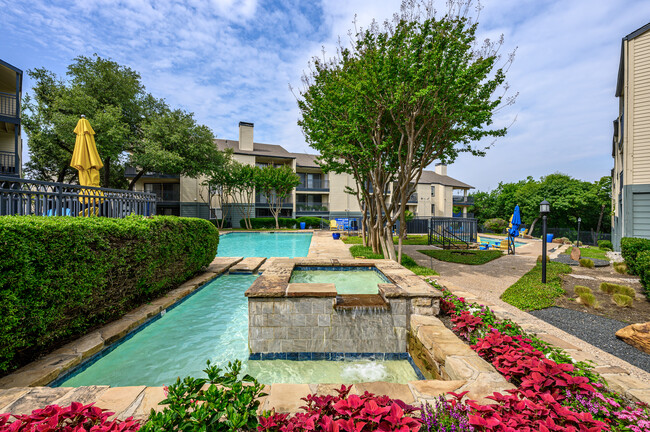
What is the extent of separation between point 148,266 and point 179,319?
1.25 meters

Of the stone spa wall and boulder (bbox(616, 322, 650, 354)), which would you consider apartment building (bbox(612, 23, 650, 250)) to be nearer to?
boulder (bbox(616, 322, 650, 354))

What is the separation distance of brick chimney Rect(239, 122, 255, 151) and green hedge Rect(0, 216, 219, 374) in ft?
83.1

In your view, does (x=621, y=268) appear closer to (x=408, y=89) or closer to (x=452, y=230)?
(x=452, y=230)

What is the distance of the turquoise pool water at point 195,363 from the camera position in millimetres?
3418

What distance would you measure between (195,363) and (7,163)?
1759 centimetres

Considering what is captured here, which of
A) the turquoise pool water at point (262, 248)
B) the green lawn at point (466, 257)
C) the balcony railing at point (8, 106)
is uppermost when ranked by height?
the balcony railing at point (8, 106)

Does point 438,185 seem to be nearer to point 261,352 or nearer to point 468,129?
point 468,129

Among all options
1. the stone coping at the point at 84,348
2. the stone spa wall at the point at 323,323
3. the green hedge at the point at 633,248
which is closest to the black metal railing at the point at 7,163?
the stone coping at the point at 84,348

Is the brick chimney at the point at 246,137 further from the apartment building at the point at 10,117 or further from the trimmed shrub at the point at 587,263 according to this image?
the trimmed shrub at the point at 587,263

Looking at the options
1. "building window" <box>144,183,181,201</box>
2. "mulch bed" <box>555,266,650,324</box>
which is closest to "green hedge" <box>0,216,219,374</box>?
"mulch bed" <box>555,266,650,324</box>

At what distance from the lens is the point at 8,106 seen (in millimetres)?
12188

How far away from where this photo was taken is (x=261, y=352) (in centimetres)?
400

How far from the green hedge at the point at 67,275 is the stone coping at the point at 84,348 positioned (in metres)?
0.15

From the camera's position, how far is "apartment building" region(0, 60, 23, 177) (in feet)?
39.0
